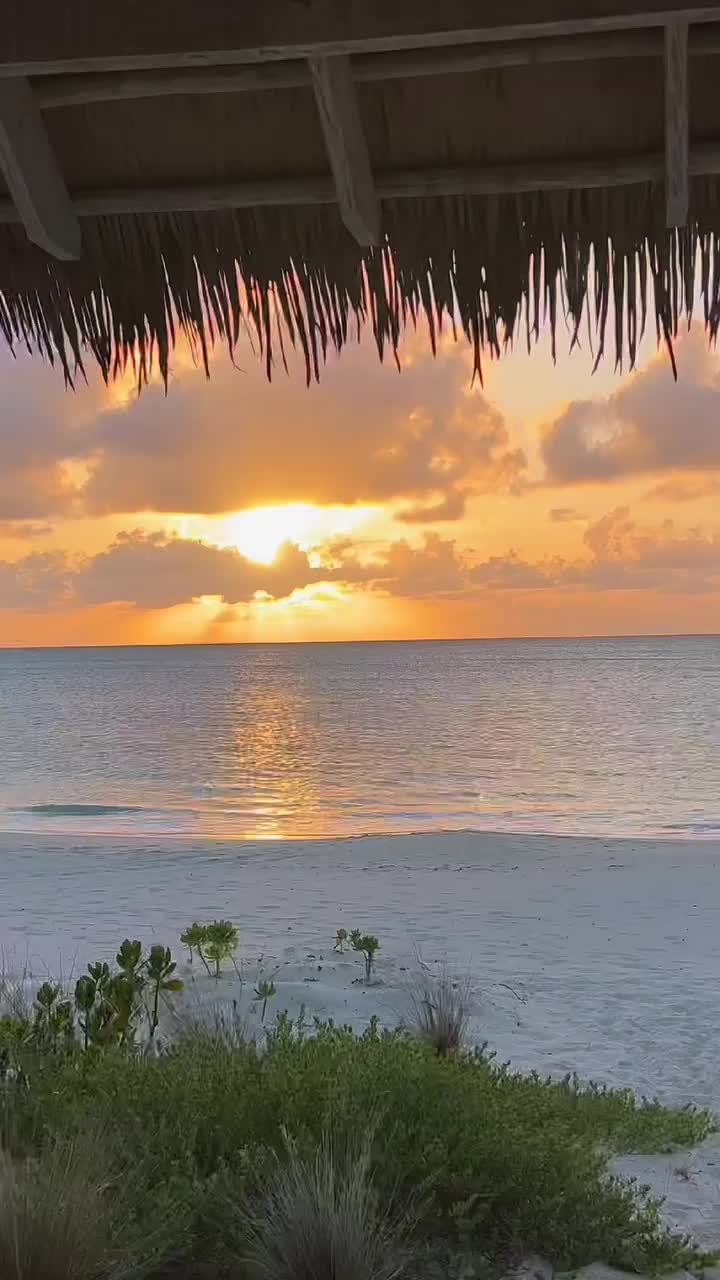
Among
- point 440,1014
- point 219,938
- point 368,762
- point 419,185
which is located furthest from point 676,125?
point 368,762

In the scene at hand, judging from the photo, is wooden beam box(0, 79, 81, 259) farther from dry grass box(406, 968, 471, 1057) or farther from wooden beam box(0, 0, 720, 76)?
dry grass box(406, 968, 471, 1057)

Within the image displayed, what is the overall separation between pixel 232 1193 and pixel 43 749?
35547 mm

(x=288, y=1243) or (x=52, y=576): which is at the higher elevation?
(x=52, y=576)

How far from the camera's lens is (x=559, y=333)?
2.41m

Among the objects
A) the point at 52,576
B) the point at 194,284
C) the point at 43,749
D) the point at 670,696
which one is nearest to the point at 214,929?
the point at 194,284

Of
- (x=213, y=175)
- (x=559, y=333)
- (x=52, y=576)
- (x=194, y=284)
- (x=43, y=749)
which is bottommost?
(x=43, y=749)

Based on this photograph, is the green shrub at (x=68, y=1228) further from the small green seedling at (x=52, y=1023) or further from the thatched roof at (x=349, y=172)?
the thatched roof at (x=349, y=172)

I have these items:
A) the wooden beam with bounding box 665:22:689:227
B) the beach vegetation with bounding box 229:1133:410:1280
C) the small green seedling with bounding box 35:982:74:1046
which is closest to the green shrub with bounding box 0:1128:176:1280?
the beach vegetation with bounding box 229:1133:410:1280

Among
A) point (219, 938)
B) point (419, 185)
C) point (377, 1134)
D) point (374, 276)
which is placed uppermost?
point (419, 185)

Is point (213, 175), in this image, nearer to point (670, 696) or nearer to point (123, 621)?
point (670, 696)

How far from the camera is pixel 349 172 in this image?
2051mm

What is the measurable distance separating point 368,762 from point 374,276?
27.3 m

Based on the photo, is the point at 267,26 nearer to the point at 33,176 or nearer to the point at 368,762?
the point at 33,176

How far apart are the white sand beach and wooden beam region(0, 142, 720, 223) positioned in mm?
3044
